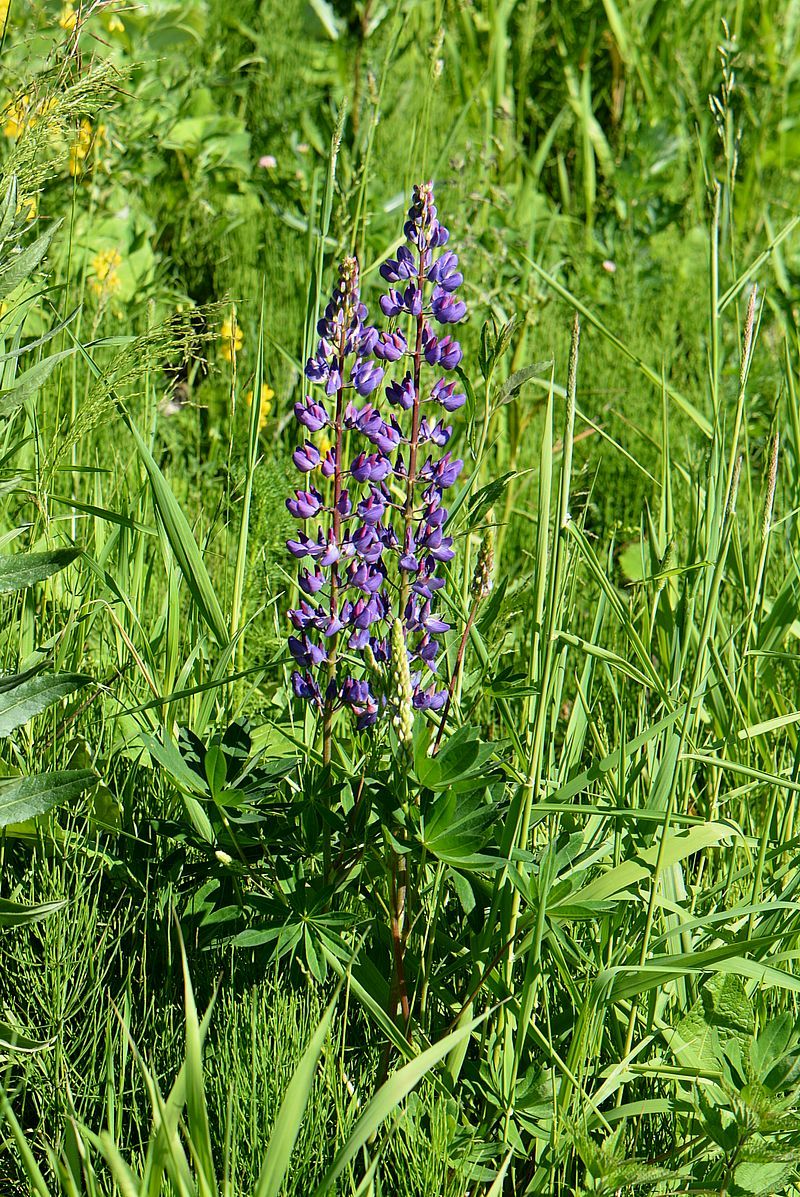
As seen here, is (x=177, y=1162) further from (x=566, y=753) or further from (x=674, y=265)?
(x=674, y=265)

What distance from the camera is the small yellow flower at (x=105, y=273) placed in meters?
2.45

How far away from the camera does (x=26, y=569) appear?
1.30 m

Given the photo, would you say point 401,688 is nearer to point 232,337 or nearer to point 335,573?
point 335,573

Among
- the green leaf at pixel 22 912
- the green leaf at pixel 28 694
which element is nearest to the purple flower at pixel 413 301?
the green leaf at pixel 28 694

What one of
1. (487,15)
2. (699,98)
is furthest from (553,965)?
(487,15)

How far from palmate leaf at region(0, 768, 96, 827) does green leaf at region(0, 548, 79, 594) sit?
20 cm

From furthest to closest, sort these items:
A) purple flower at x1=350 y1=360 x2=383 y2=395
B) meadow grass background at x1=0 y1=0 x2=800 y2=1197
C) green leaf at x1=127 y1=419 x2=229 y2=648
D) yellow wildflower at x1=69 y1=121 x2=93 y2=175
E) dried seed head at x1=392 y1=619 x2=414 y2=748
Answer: yellow wildflower at x1=69 y1=121 x2=93 y2=175 → green leaf at x1=127 y1=419 x2=229 y2=648 → purple flower at x1=350 y1=360 x2=383 y2=395 → meadow grass background at x1=0 y1=0 x2=800 y2=1197 → dried seed head at x1=392 y1=619 x2=414 y2=748

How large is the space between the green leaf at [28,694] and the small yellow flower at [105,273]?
1.29 m

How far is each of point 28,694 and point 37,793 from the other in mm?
106

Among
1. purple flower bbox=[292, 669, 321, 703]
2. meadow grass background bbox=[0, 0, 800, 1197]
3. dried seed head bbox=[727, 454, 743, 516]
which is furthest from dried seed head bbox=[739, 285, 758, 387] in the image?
purple flower bbox=[292, 669, 321, 703]

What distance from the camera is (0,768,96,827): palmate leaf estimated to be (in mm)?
1266

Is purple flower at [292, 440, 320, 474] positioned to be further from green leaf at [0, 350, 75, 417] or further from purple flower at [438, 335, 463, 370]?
green leaf at [0, 350, 75, 417]

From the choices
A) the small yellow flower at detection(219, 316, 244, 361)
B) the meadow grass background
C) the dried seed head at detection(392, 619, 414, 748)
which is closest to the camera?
the dried seed head at detection(392, 619, 414, 748)

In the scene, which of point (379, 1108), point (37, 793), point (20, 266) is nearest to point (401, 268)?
point (20, 266)
